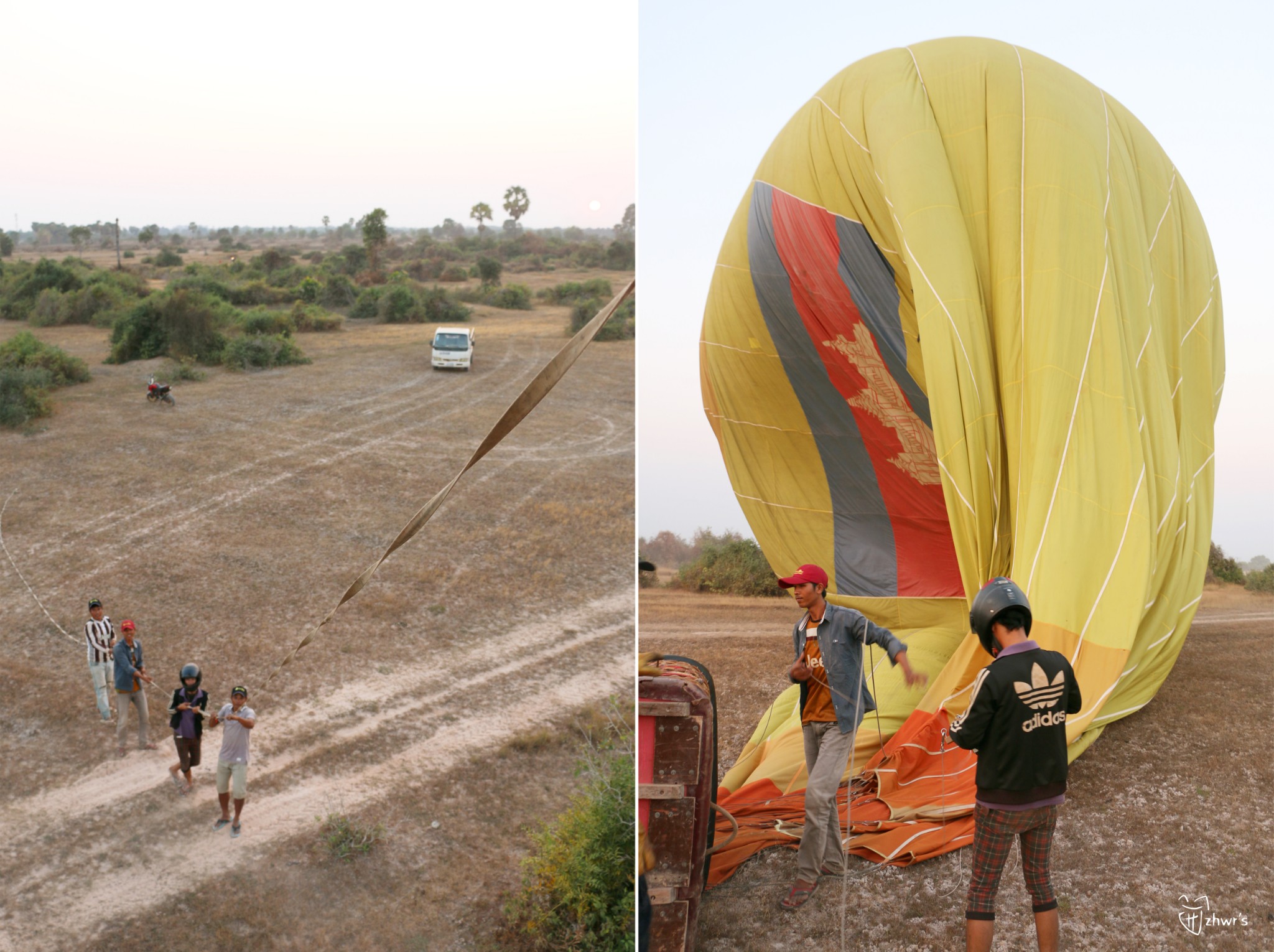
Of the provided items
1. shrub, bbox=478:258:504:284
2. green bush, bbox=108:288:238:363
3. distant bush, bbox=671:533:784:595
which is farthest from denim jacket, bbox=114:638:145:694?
shrub, bbox=478:258:504:284

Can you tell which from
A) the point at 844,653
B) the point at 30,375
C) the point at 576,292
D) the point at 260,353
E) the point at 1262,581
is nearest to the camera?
the point at 844,653

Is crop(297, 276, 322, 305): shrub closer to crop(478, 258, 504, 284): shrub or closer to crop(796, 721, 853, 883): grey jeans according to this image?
crop(478, 258, 504, 284): shrub

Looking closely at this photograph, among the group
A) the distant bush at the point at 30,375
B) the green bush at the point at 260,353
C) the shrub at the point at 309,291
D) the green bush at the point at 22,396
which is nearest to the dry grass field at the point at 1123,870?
the green bush at the point at 22,396

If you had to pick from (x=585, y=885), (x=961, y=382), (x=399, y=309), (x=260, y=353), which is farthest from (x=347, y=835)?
(x=399, y=309)

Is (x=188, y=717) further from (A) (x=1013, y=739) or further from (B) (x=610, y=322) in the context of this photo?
(B) (x=610, y=322)

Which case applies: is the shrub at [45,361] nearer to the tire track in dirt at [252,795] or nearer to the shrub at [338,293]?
the shrub at [338,293]
